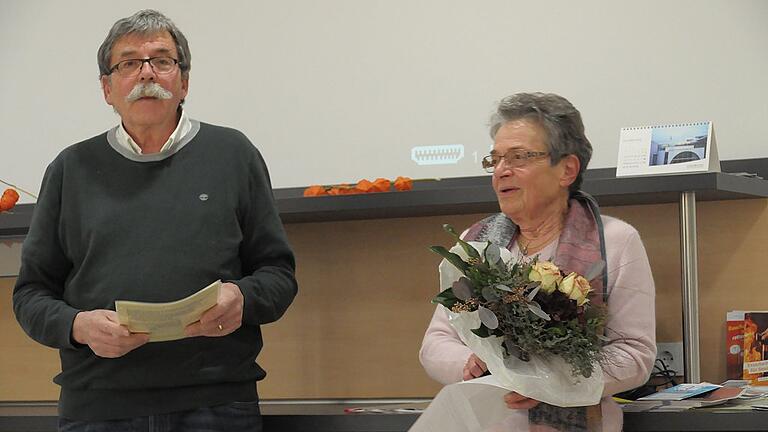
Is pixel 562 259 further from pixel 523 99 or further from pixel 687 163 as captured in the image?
pixel 687 163

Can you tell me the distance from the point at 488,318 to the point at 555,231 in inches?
20.6

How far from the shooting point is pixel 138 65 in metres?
2.67

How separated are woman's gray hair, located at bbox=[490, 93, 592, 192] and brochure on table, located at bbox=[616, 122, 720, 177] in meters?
0.52

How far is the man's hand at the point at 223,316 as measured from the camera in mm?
2428

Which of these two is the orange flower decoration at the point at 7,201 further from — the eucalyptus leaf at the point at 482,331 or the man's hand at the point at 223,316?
the eucalyptus leaf at the point at 482,331

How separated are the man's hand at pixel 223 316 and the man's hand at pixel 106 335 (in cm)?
12

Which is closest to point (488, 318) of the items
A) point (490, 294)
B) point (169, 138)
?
point (490, 294)

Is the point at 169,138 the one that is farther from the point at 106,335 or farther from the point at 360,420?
the point at 360,420

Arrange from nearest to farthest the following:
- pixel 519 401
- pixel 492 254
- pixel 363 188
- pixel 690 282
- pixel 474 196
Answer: pixel 492 254 < pixel 519 401 < pixel 690 282 < pixel 474 196 < pixel 363 188

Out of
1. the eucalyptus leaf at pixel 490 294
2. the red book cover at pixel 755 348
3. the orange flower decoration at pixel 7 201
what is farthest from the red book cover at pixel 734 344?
the orange flower decoration at pixel 7 201

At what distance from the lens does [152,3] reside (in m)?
4.05

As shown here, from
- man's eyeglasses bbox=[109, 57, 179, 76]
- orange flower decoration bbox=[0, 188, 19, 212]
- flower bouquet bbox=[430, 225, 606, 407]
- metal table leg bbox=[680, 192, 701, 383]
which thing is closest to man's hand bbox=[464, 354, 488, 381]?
flower bouquet bbox=[430, 225, 606, 407]

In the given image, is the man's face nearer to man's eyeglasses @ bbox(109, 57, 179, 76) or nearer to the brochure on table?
man's eyeglasses @ bbox(109, 57, 179, 76)

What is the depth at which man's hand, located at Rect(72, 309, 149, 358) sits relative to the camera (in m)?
2.39
